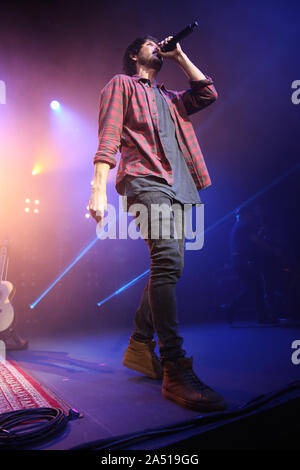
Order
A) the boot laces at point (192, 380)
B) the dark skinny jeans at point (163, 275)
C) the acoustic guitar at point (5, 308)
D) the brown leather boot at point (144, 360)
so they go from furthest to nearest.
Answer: the acoustic guitar at point (5, 308)
the brown leather boot at point (144, 360)
the dark skinny jeans at point (163, 275)
the boot laces at point (192, 380)

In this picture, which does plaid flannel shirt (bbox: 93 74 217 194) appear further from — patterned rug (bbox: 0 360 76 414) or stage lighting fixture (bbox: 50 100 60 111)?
stage lighting fixture (bbox: 50 100 60 111)

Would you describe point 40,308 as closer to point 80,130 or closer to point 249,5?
point 80,130

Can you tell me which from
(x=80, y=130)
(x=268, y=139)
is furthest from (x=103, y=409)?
(x=268, y=139)

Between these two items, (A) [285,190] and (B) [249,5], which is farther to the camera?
(A) [285,190]

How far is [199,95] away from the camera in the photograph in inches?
63.4

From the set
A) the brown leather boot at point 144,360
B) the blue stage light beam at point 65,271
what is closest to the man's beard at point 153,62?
the brown leather boot at point 144,360

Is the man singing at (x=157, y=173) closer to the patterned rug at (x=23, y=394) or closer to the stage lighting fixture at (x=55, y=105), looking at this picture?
the patterned rug at (x=23, y=394)

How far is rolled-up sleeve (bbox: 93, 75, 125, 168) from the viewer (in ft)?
4.17

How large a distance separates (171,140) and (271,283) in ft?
11.0

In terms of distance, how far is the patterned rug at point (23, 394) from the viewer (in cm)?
113

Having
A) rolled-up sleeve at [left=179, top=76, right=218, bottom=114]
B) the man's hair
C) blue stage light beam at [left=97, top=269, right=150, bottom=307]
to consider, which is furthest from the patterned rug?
blue stage light beam at [left=97, top=269, right=150, bottom=307]

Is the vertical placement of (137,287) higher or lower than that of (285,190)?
lower

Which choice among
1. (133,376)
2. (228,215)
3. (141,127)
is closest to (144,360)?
(133,376)

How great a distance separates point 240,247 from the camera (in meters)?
3.82
